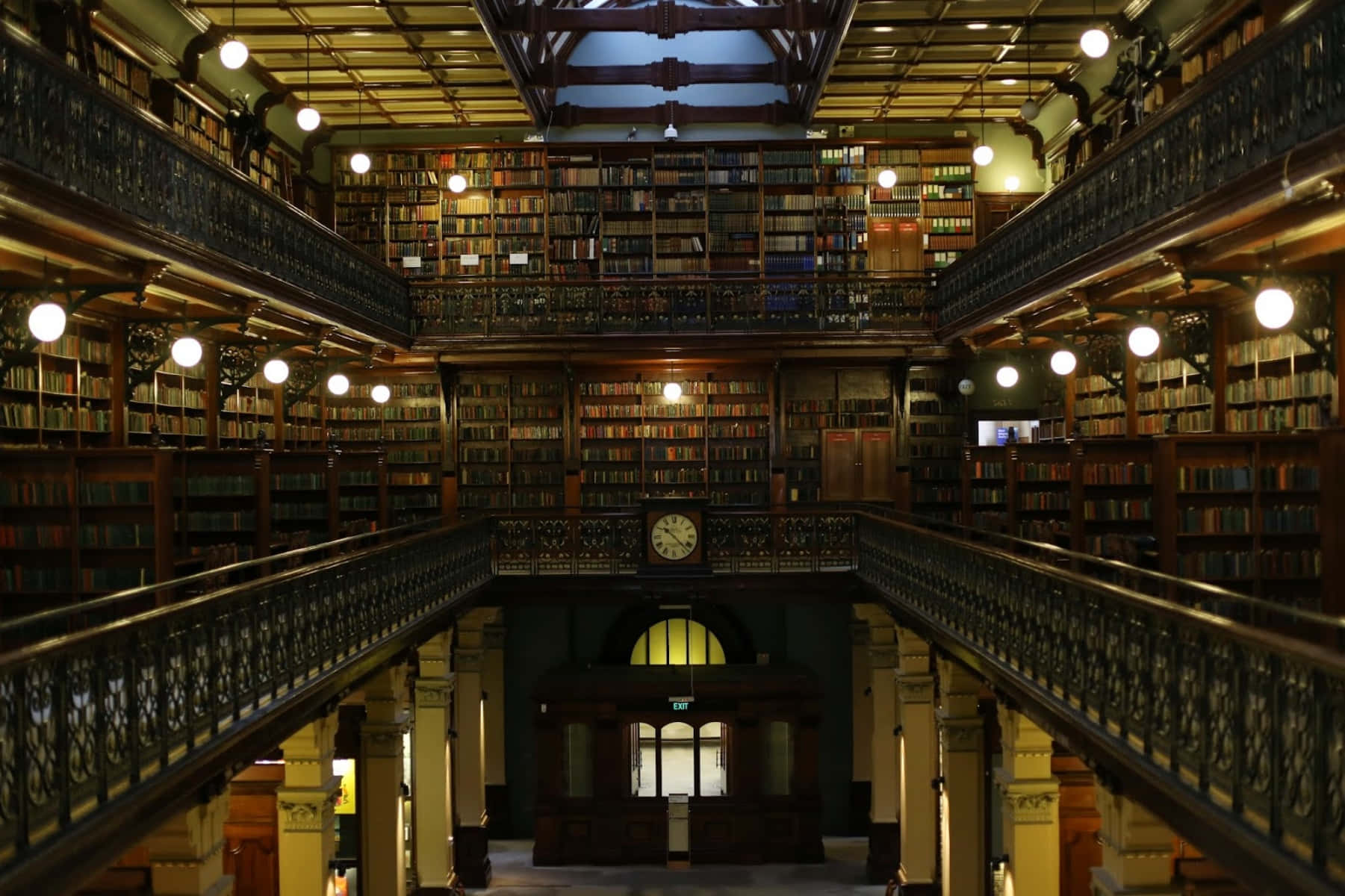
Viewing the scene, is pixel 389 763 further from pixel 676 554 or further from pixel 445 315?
pixel 445 315

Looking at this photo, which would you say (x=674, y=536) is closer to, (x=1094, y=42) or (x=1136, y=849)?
(x=1094, y=42)

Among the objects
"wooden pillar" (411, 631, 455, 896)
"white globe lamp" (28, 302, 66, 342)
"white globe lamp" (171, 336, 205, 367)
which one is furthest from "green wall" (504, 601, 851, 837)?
"white globe lamp" (28, 302, 66, 342)

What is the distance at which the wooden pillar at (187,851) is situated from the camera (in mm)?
5184

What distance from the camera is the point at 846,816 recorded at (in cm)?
1397

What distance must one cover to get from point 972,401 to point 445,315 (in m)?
6.01

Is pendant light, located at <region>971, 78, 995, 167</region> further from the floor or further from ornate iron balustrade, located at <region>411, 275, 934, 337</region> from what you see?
the floor

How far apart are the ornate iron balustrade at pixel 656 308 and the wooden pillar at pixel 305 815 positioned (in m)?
6.04

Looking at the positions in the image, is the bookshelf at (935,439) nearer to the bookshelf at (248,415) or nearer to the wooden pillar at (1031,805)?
the wooden pillar at (1031,805)

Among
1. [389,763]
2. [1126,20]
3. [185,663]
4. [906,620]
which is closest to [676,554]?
[906,620]

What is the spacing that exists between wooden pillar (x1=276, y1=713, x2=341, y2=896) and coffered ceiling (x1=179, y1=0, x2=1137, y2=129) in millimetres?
6029

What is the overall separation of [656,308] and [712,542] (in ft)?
8.75

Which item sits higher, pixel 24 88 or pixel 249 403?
pixel 24 88

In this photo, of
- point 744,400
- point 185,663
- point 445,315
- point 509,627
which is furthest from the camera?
point 509,627

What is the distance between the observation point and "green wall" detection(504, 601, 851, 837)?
45.9 feet
